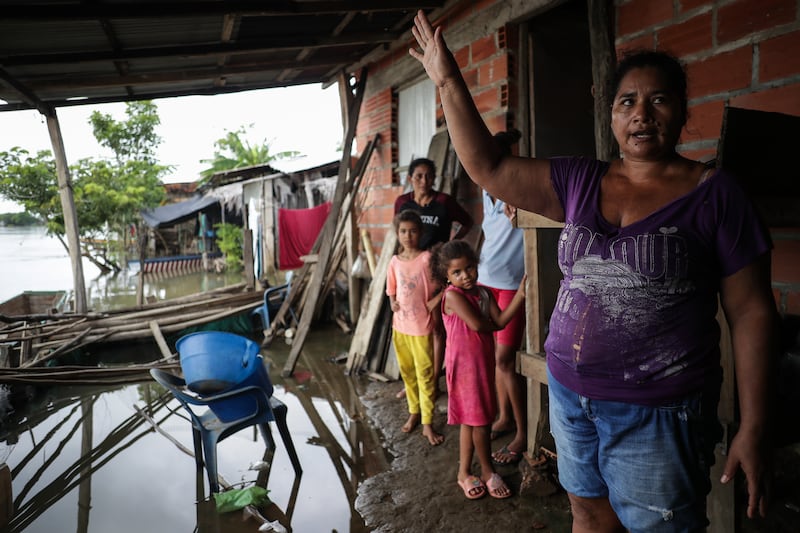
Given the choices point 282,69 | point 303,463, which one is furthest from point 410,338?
point 282,69

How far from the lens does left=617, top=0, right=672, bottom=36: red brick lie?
280cm

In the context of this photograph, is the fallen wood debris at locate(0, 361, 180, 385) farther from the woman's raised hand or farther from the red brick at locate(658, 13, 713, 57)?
the red brick at locate(658, 13, 713, 57)

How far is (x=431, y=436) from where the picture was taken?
3.50m

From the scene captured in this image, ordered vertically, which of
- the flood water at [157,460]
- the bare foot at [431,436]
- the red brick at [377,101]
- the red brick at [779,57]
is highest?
the red brick at [377,101]

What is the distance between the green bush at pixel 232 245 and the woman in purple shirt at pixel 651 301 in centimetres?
1782

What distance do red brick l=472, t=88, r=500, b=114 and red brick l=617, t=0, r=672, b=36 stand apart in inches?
49.2

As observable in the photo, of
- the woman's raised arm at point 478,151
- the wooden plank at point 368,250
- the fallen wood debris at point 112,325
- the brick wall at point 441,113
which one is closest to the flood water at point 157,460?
the fallen wood debris at point 112,325

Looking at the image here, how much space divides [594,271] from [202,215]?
71.1 ft

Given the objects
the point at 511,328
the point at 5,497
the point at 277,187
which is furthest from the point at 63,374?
the point at 277,187

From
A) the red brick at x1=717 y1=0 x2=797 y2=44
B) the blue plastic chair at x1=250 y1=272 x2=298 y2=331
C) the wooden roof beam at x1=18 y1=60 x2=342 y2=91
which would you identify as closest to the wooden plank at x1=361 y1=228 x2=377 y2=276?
the blue plastic chair at x1=250 y1=272 x2=298 y2=331

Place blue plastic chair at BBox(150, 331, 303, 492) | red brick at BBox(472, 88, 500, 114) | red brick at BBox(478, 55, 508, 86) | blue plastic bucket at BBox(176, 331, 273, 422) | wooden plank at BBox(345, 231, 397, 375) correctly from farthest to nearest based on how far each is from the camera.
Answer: wooden plank at BBox(345, 231, 397, 375), red brick at BBox(472, 88, 500, 114), red brick at BBox(478, 55, 508, 86), blue plastic bucket at BBox(176, 331, 273, 422), blue plastic chair at BBox(150, 331, 303, 492)

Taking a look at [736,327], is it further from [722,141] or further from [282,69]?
[282,69]

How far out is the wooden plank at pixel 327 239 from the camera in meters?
5.36

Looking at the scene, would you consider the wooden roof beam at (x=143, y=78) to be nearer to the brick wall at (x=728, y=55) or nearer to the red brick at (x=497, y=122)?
the red brick at (x=497, y=122)
